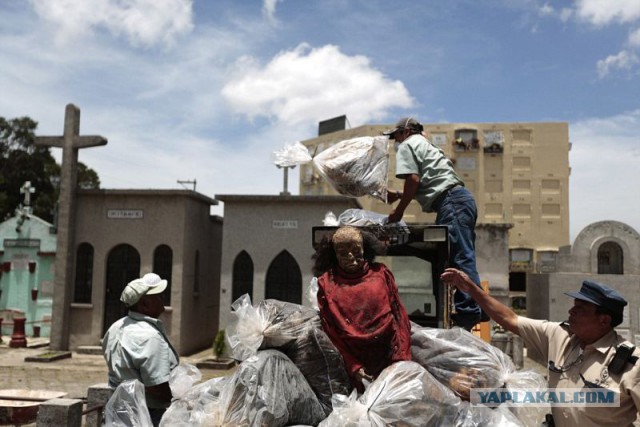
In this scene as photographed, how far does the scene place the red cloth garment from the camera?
329 centimetres

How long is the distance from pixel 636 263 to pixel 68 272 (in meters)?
18.5

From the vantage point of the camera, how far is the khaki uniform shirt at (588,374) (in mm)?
2928

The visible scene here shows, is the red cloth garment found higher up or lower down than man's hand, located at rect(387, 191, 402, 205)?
lower down

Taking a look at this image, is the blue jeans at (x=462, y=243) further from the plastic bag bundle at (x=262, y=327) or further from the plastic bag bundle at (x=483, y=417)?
the plastic bag bundle at (x=262, y=327)

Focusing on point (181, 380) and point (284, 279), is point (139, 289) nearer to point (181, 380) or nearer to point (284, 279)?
point (181, 380)

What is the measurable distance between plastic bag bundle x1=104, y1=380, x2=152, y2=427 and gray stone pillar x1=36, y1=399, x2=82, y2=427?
3.57ft

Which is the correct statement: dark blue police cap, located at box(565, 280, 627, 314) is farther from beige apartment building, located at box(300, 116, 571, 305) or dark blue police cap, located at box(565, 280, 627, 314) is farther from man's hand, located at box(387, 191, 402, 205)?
beige apartment building, located at box(300, 116, 571, 305)

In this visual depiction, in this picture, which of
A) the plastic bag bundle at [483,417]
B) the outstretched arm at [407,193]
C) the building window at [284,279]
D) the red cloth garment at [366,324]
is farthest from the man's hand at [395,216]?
the building window at [284,279]

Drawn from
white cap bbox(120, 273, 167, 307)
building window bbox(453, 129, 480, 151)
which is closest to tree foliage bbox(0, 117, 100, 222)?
building window bbox(453, 129, 480, 151)

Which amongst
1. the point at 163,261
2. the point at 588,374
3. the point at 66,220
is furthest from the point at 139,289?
the point at 66,220

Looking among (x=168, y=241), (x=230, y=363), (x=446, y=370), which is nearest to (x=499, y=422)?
(x=446, y=370)

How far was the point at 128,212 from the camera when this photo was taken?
1598 cm

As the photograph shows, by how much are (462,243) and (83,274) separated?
47.0 ft

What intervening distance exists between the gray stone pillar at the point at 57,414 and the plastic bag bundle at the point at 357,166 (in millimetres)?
2982
